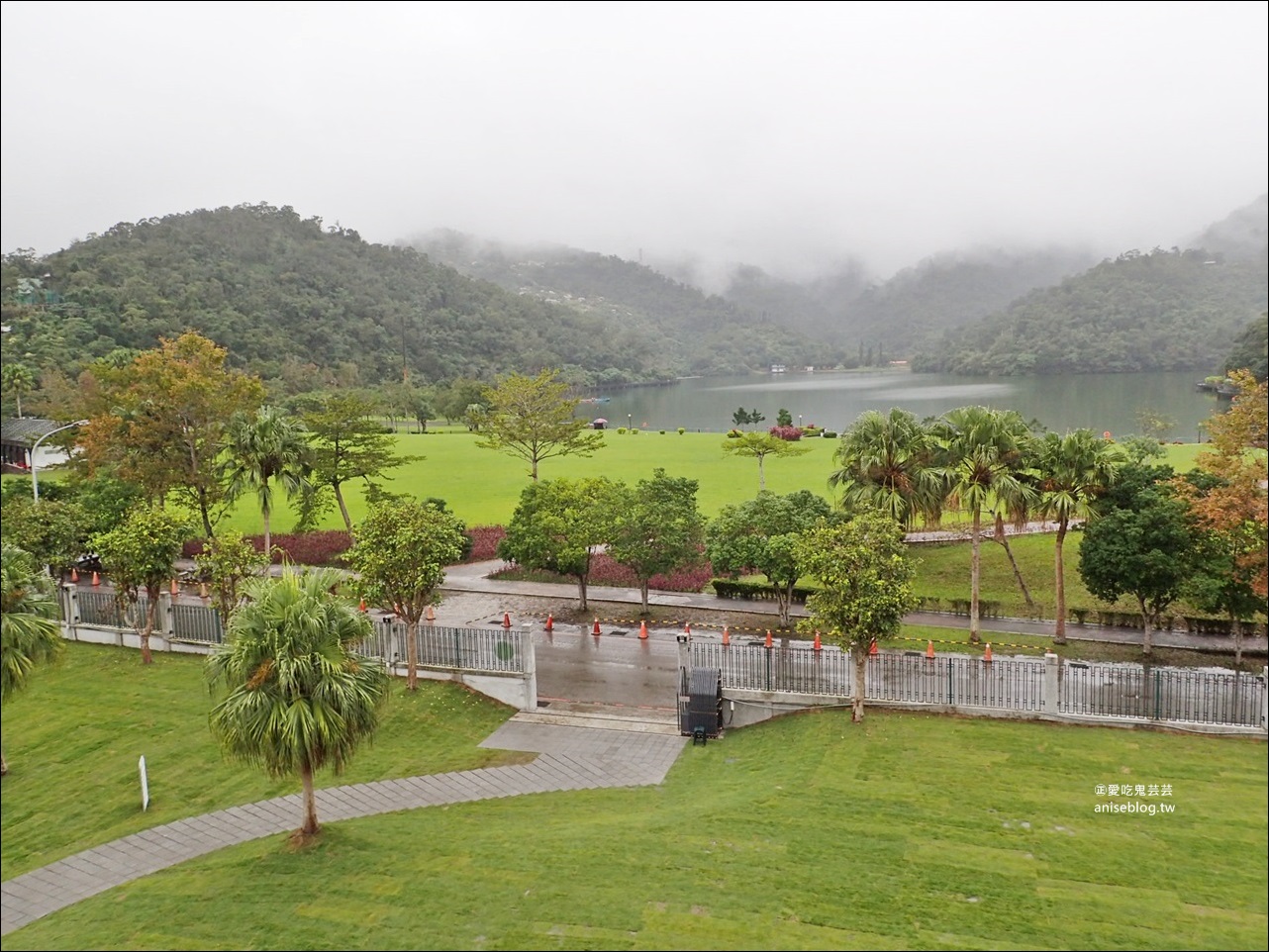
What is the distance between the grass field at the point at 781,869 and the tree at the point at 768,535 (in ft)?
35.3

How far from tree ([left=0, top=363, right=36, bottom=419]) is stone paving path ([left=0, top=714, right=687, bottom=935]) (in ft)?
238

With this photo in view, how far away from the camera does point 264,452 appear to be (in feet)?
110

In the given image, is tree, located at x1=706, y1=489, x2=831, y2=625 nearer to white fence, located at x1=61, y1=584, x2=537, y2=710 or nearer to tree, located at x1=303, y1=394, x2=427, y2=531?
white fence, located at x1=61, y1=584, x2=537, y2=710

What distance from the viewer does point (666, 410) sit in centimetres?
13988

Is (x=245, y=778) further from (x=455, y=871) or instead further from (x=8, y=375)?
(x=8, y=375)

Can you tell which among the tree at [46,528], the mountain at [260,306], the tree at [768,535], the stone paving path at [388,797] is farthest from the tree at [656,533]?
the mountain at [260,306]

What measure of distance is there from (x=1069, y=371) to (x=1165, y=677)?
147 metres

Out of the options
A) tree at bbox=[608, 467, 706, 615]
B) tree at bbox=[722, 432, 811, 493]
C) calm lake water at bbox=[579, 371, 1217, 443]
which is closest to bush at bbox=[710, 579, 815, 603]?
tree at bbox=[608, 467, 706, 615]

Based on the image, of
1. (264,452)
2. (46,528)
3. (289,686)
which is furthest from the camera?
(264,452)

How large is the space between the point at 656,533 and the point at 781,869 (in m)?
17.9

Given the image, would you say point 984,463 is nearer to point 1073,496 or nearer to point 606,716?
point 1073,496

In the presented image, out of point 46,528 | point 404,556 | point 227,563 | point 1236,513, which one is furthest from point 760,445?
point 46,528

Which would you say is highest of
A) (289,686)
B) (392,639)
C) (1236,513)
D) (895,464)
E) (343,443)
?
(343,443)

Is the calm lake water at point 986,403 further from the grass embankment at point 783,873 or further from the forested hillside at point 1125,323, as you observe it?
the grass embankment at point 783,873
